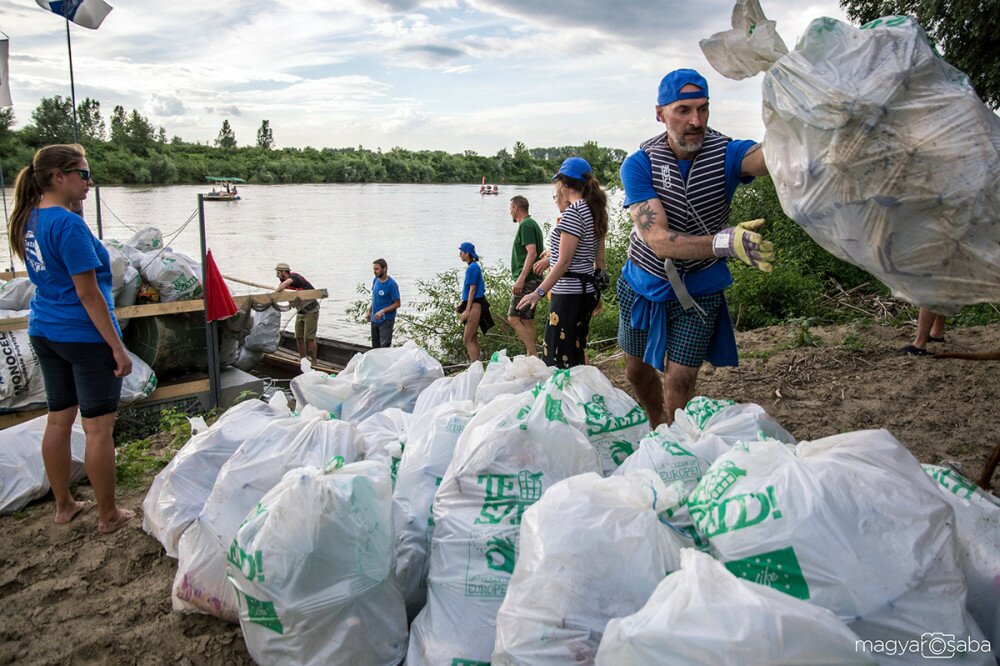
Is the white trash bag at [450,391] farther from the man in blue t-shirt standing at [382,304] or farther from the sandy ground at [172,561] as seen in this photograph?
the man in blue t-shirt standing at [382,304]

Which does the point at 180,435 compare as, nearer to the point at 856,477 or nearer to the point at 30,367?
the point at 30,367

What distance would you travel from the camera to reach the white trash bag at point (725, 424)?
2.22m

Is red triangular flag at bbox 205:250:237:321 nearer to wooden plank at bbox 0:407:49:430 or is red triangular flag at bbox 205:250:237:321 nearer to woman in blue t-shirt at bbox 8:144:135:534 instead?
wooden plank at bbox 0:407:49:430

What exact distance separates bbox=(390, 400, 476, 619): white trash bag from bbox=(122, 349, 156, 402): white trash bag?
3.30m

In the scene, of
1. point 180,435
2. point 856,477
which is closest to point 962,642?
point 856,477

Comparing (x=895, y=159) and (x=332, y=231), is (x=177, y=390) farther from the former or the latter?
(x=332, y=231)

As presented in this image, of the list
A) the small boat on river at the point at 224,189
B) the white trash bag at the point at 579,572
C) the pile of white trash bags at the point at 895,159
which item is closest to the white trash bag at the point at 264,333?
the white trash bag at the point at 579,572

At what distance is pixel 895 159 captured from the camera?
5.30ft

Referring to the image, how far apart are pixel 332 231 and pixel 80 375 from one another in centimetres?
2826

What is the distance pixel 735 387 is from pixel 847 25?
9.06 ft

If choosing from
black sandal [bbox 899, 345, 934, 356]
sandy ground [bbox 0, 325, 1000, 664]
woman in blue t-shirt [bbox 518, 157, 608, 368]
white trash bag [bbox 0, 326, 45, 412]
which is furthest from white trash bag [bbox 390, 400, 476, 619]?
white trash bag [bbox 0, 326, 45, 412]

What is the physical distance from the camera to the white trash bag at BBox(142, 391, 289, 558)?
2545mm

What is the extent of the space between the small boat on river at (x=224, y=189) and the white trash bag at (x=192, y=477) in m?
41.4

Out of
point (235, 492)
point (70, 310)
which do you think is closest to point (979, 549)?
point (235, 492)
